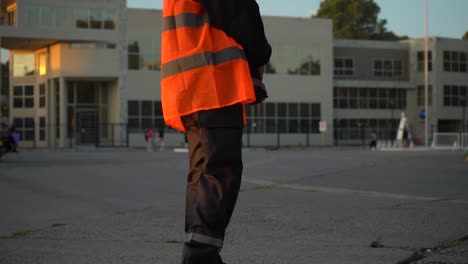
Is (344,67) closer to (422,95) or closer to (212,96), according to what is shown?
(422,95)

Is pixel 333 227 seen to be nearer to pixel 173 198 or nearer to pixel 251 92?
pixel 251 92

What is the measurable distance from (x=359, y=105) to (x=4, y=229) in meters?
66.9

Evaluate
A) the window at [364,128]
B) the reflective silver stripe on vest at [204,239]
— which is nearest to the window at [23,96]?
the window at [364,128]

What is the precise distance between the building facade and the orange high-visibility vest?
161ft

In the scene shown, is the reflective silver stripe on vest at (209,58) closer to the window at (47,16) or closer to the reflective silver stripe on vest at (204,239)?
the reflective silver stripe on vest at (204,239)

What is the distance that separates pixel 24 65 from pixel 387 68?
1320 inches

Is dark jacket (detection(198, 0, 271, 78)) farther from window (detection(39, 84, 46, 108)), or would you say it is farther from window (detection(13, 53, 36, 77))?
window (detection(13, 53, 36, 77))

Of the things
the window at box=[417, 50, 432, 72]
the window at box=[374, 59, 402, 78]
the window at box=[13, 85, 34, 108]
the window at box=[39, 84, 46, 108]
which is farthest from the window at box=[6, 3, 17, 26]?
the window at box=[417, 50, 432, 72]

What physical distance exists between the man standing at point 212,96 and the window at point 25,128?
54420 mm

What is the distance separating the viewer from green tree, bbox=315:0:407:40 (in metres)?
103

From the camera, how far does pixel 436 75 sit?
241ft

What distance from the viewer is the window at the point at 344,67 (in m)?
72.2

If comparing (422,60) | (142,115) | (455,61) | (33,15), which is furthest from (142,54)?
(455,61)

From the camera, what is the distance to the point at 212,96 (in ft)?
12.8
